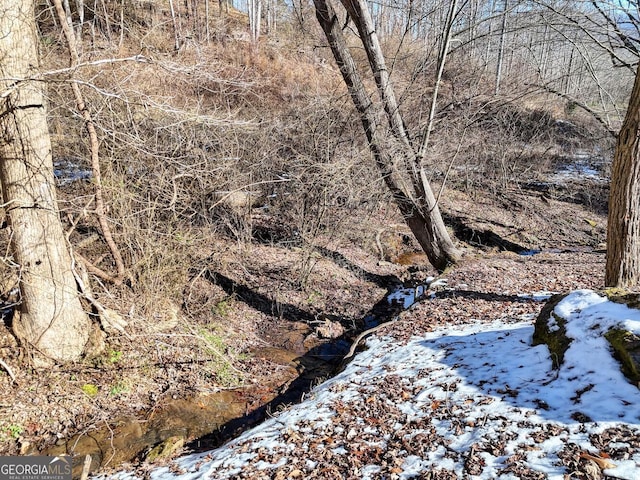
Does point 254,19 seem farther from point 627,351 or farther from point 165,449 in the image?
point 627,351

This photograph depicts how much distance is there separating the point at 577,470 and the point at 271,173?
849 cm

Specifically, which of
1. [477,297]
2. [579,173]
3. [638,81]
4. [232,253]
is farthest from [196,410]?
[579,173]

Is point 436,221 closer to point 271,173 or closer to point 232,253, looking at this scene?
point 271,173

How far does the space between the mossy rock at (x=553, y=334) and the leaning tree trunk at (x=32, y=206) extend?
5762 mm

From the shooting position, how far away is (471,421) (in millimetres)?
3670

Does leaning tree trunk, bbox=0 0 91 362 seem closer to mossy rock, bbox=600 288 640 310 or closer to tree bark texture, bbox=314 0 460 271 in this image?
tree bark texture, bbox=314 0 460 271

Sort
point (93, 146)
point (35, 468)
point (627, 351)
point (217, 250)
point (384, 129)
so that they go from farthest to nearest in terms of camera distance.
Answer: point (384, 129)
point (217, 250)
point (93, 146)
point (35, 468)
point (627, 351)

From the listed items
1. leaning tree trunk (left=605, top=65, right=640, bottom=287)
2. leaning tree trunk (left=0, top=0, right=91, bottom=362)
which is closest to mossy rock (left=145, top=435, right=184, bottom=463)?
leaning tree trunk (left=0, top=0, right=91, bottom=362)

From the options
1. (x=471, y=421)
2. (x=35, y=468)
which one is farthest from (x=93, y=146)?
(x=471, y=421)

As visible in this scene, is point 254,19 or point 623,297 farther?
point 254,19

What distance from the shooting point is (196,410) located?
19.0 ft

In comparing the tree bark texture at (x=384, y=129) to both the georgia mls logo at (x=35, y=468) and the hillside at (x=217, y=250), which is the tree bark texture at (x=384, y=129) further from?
the georgia mls logo at (x=35, y=468)

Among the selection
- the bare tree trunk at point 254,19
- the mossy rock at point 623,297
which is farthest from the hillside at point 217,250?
the bare tree trunk at point 254,19

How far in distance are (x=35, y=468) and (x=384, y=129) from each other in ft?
26.3
